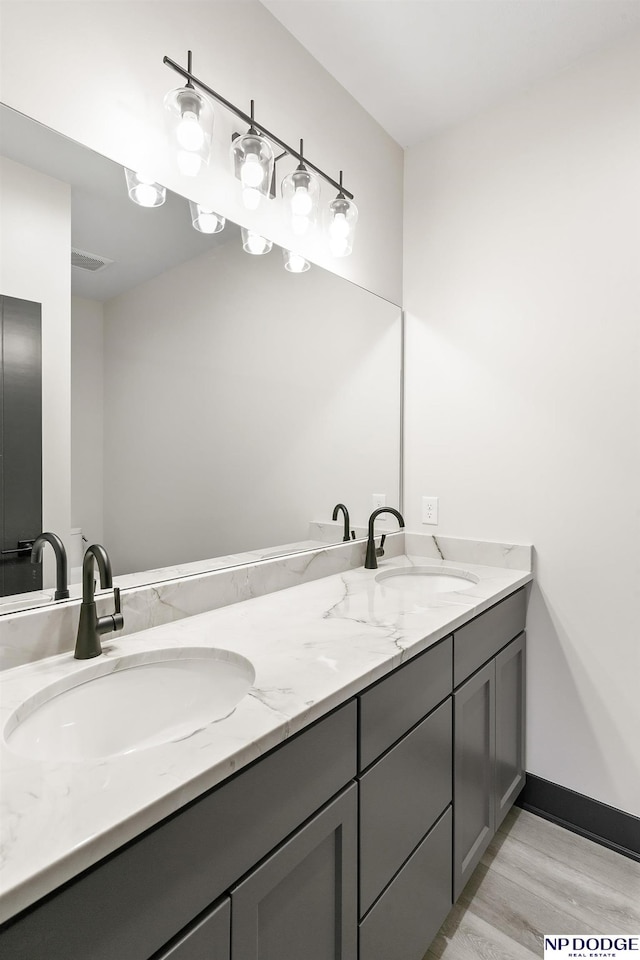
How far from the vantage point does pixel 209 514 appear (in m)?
1.45

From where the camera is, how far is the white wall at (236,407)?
1.25 m

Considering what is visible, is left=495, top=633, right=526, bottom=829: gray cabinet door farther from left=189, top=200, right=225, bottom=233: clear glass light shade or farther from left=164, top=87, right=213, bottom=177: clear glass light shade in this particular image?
left=164, top=87, right=213, bottom=177: clear glass light shade

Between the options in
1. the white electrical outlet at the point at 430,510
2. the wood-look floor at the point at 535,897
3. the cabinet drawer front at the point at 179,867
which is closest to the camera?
the cabinet drawer front at the point at 179,867

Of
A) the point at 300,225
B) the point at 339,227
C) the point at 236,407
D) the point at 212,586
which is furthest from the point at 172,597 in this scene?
the point at 339,227

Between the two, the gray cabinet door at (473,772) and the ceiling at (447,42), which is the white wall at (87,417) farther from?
the ceiling at (447,42)

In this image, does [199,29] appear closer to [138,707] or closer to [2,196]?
[2,196]

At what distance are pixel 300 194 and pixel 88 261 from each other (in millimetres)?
793

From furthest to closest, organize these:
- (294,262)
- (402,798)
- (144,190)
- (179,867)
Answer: (294,262) < (144,190) < (402,798) < (179,867)

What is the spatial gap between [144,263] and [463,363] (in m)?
1.31

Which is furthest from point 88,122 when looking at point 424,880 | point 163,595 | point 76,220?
point 424,880

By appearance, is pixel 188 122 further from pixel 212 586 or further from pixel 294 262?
pixel 212 586

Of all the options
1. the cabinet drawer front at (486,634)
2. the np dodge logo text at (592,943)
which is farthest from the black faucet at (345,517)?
the np dodge logo text at (592,943)

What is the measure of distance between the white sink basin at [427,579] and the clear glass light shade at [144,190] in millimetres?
1359

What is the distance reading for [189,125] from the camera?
49.3 inches
